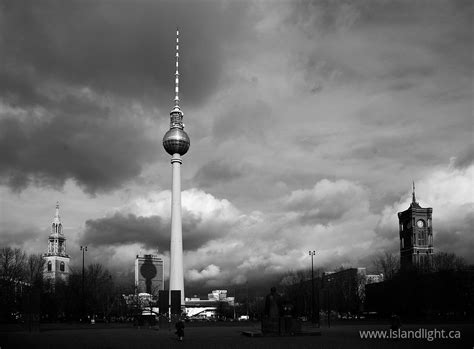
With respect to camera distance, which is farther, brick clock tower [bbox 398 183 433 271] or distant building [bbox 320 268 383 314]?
brick clock tower [bbox 398 183 433 271]

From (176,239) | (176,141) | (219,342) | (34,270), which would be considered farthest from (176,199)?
(219,342)

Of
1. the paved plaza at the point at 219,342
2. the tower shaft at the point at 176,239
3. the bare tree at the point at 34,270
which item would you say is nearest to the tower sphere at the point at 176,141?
the tower shaft at the point at 176,239

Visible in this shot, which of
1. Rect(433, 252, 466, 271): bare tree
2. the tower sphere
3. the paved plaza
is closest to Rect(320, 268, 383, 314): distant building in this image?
Rect(433, 252, 466, 271): bare tree

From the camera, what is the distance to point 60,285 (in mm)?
103500

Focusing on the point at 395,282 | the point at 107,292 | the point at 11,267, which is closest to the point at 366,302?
the point at 395,282

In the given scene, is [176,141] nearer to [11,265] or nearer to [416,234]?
[11,265]

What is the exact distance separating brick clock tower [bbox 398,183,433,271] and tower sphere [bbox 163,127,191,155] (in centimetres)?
6465

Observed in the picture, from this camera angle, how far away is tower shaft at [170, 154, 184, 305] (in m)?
112

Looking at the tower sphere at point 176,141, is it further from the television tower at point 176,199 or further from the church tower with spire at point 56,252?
the church tower with spire at point 56,252

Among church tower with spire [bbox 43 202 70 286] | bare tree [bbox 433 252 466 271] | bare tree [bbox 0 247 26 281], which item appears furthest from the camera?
church tower with spire [bbox 43 202 70 286]

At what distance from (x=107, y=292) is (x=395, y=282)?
155 feet

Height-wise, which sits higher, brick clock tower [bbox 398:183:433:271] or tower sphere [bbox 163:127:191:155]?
tower sphere [bbox 163:127:191:155]

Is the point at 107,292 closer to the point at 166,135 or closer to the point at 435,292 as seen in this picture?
the point at 166,135

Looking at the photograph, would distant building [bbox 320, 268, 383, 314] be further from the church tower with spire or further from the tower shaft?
the church tower with spire
